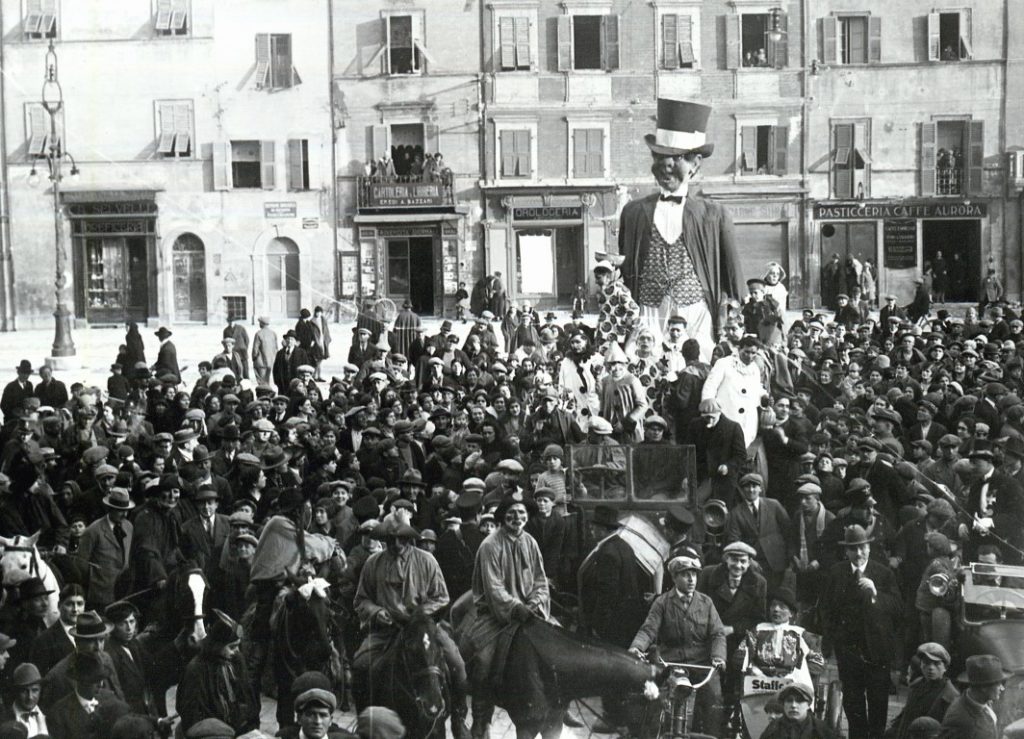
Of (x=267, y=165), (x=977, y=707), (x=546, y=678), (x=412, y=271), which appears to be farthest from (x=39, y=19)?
(x=977, y=707)

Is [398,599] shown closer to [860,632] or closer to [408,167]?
[860,632]

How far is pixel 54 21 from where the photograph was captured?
10.3 m

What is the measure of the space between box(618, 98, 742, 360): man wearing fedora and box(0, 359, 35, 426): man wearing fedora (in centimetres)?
500

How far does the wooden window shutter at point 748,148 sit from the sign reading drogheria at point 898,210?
70 centimetres

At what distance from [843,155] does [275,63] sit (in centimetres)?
484

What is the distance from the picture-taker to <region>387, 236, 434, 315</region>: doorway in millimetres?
11055

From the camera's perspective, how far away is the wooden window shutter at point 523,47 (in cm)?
1071

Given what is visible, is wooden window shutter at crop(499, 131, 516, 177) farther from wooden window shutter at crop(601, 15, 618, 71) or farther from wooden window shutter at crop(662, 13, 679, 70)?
wooden window shutter at crop(662, 13, 679, 70)

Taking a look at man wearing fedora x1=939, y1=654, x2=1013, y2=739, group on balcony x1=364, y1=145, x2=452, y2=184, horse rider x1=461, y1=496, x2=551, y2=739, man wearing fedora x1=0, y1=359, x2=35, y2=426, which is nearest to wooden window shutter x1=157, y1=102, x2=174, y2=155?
group on balcony x1=364, y1=145, x2=452, y2=184

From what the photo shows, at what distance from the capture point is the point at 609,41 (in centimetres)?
1049

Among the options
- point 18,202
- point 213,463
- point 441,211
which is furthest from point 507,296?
point 18,202

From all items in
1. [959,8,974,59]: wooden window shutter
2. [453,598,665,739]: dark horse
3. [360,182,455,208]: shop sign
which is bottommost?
[453,598,665,739]: dark horse

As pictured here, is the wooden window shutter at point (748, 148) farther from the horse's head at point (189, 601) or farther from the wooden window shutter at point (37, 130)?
the horse's head at point (189, 601)

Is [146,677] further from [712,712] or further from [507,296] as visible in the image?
[507,296]
